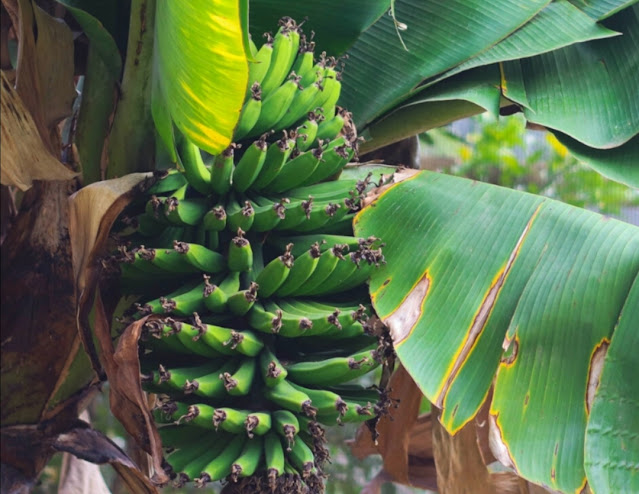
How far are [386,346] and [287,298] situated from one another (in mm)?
141

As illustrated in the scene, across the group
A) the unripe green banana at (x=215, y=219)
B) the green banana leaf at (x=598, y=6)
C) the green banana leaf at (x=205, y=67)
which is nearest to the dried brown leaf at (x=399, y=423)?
the unripe green banana at (x=215, y=219)

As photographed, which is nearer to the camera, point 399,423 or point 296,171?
point 296,171

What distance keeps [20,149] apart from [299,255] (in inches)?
15.0

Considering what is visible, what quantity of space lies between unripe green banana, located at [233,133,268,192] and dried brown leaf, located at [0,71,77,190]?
25cm

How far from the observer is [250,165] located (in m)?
0.87

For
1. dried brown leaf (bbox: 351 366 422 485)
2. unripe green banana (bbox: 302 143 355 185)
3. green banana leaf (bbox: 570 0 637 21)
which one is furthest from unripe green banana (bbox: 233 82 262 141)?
green banana leaf (bbox: 570 0 637 21)

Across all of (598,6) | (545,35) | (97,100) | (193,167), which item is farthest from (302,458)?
(598,6)

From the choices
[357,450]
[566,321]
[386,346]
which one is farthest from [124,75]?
[357,450]

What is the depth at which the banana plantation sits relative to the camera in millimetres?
812

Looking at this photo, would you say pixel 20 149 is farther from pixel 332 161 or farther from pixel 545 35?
pixel 545 35

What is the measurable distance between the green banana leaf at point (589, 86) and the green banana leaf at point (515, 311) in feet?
0.53

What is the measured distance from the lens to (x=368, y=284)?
0.94m

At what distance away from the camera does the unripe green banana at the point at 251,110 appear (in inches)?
33.8

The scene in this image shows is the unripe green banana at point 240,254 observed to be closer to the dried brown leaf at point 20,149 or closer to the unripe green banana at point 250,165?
the unripe green banana at point 250,165
